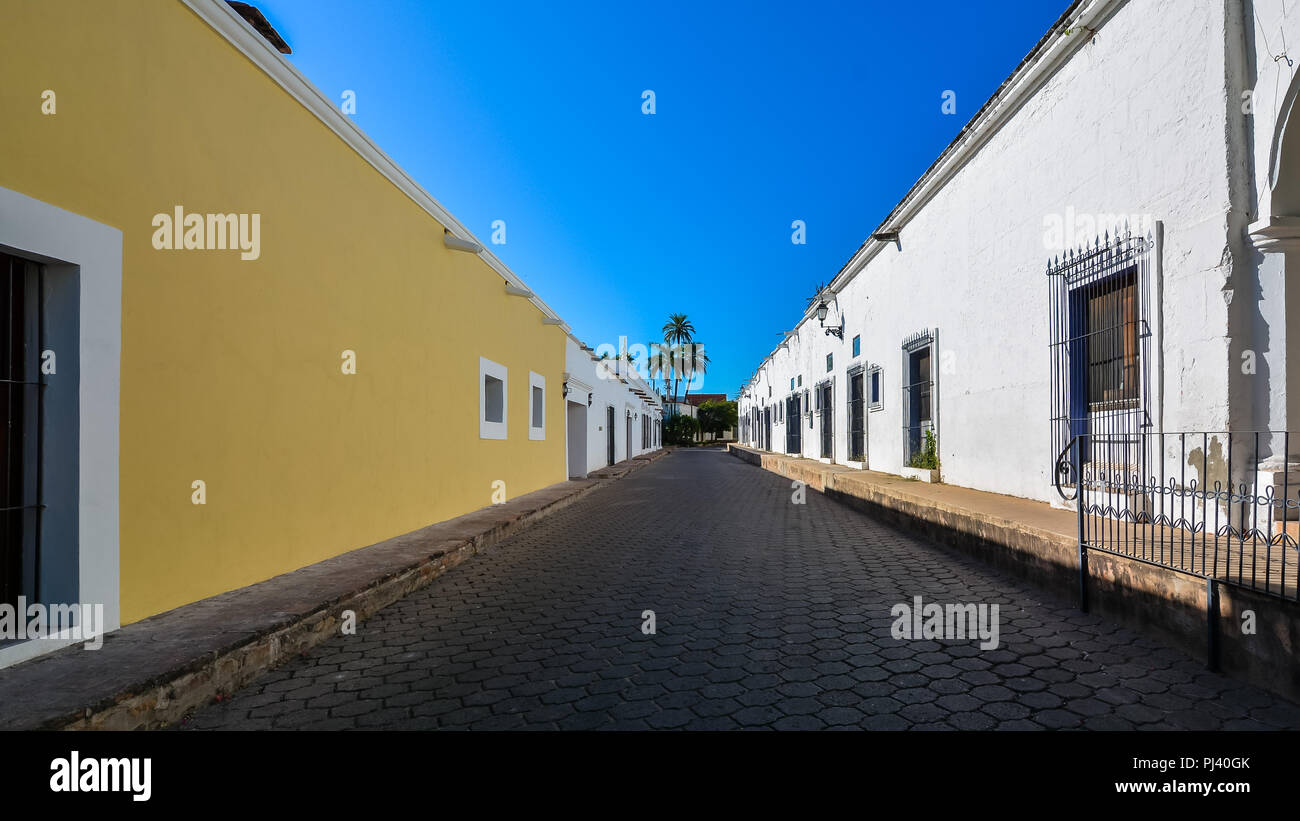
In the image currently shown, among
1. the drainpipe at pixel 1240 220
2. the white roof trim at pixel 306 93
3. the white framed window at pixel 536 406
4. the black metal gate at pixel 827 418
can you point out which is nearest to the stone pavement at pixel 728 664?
the drainpipe at pixel 1240 220

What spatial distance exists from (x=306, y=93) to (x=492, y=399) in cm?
544

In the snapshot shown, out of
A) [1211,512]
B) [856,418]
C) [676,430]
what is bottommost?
[1211,512]

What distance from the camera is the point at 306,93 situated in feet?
15.7

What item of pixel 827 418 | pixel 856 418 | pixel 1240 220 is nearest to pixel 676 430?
pixel 827 418

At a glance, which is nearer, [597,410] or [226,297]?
[226,297]

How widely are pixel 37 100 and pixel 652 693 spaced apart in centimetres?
383

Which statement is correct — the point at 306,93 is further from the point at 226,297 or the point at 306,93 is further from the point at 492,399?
the point at 492,399

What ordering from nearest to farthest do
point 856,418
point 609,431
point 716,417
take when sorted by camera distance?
→ point 856,418, point 609,431, point 716,417

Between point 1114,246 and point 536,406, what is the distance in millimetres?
9427

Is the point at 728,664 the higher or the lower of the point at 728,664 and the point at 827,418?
the lower

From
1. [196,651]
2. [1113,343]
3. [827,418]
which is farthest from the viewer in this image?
[827,418]

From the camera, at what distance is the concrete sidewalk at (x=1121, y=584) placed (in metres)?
2.80
